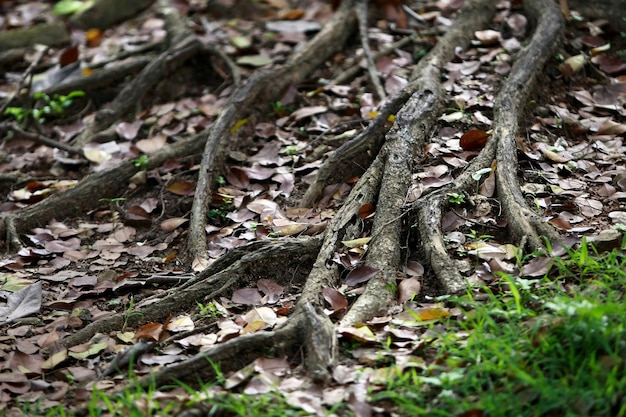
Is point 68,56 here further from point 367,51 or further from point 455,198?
point 455,198

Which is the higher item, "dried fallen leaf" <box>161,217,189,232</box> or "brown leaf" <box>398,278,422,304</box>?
"brown leaf" <box>398,278,422,304</box>

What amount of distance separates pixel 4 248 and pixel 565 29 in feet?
12.1

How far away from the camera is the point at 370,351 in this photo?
2.97 metres

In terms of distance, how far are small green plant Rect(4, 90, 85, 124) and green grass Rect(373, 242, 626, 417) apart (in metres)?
3.69

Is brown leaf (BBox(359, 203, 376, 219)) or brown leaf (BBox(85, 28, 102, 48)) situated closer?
brown leaf (BBox(359, 203, 376, 219))

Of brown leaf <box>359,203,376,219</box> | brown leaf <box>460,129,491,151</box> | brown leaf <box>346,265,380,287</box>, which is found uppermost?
brown leaf <box>460,129,491,151</box>

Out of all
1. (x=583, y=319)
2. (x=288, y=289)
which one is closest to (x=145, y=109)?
(x=288, y=289)

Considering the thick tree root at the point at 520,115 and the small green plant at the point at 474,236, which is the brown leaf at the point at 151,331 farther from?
the thick tree root at the point at 520,115

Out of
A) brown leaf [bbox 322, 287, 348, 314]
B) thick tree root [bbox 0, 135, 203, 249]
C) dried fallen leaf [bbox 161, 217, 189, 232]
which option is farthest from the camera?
thick tree root [bbox 0, 135, 203, 249]

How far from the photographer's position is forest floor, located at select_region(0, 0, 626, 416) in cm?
277

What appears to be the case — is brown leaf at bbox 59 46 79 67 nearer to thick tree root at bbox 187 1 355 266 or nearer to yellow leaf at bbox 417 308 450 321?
thick tree root at bbox 187 1 355 266

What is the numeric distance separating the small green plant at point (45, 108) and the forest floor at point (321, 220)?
3 centimetres

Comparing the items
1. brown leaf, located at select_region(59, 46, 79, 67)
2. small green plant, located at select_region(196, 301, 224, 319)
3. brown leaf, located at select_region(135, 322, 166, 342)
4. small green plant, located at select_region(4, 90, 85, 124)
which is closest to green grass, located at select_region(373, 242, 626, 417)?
Answer: small green plant, located at select_region(196, 301, 224, 319)

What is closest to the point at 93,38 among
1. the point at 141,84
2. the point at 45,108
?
the point at 45,108
